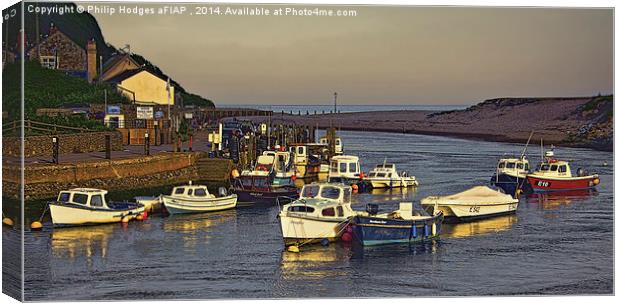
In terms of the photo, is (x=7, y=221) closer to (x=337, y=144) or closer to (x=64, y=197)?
(x=64, y=197)

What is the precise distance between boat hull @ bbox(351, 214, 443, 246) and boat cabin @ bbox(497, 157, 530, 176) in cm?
608

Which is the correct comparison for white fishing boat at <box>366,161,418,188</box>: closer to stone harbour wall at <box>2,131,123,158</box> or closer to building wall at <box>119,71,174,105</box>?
building wall at <box>119,71,174,105</box>

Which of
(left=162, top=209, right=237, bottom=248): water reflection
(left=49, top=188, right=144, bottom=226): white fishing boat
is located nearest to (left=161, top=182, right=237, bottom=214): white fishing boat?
(left=162, top=209, right=237, bottom=248): water reflection

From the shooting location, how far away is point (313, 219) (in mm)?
26547

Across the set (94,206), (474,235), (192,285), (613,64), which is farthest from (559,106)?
(94,206)

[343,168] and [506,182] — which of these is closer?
[506,182]

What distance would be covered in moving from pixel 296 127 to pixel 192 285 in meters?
25.8

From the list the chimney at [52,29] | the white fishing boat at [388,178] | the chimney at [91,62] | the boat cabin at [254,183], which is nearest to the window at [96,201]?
the chimney at [52,29]

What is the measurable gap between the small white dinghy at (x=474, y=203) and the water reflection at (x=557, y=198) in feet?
5.64

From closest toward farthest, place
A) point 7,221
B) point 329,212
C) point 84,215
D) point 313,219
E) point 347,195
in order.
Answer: point 7,221 → point 313,219 → point 329,212 → point 84,215 → point 347,195

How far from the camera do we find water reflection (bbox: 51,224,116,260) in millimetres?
25047

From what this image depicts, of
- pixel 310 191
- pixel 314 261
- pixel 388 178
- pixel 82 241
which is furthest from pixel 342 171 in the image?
pixel 82 241

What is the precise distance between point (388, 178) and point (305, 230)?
8999 millimetres

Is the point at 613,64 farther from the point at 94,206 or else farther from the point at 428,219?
the point at 94,206
